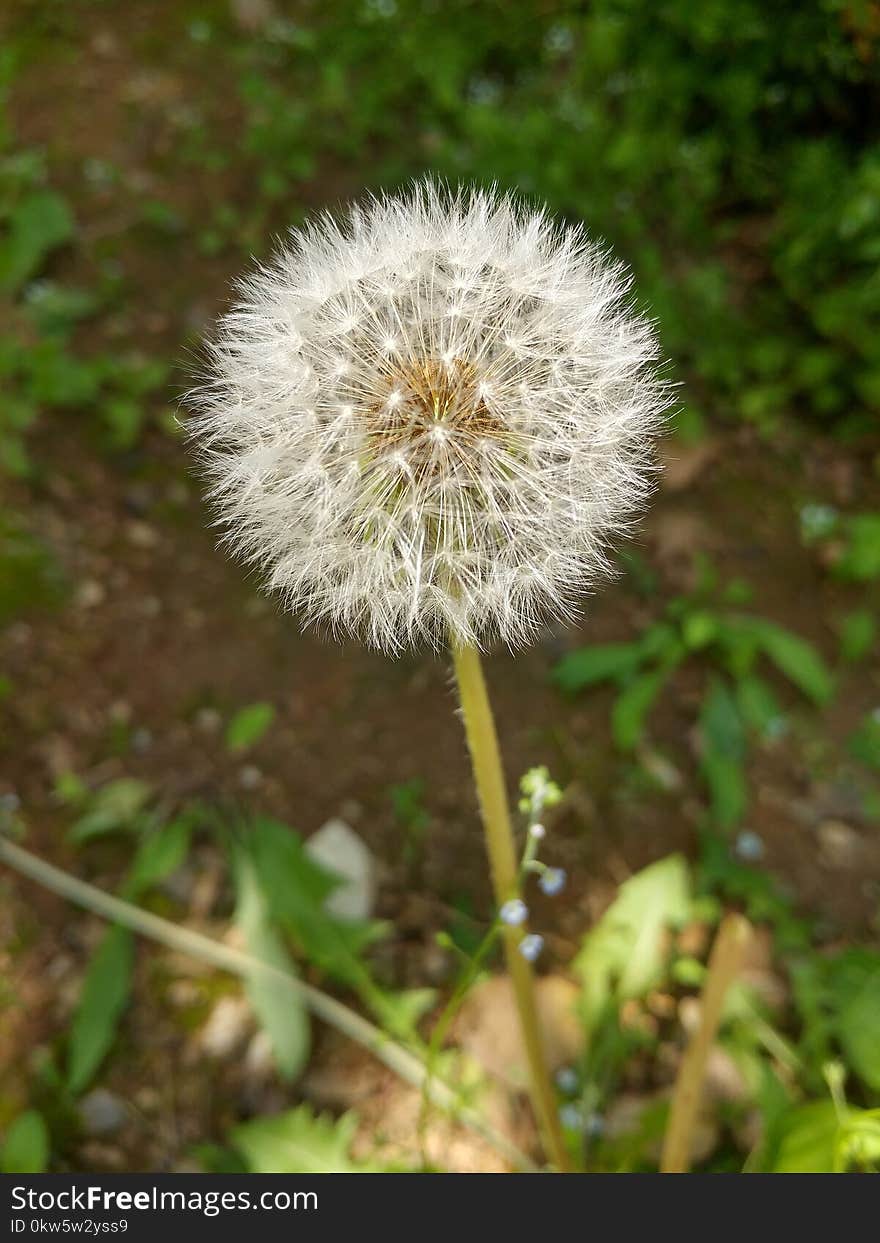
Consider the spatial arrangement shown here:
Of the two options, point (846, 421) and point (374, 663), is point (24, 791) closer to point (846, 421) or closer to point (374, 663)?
point (374, 663)

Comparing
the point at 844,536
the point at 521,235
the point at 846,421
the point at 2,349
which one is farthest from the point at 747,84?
the point at 2,349

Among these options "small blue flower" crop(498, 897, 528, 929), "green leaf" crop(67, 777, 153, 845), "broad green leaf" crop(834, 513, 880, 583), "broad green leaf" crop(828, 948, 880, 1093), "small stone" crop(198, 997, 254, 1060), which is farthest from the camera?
"broad green leaf" crop(834, 513, 880, 583)

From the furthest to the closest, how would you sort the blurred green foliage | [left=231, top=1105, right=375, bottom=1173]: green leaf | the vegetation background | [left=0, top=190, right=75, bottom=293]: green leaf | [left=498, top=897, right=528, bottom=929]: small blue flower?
[left=0, top=190, right=75, bottom=293]: green leaf < the blurred green foliage < the vegetation background < [left=231, top=1105, right=375, bottom=1173]: green leaf < [left=498, top=897, right=528, bottom=929]: small blue flower

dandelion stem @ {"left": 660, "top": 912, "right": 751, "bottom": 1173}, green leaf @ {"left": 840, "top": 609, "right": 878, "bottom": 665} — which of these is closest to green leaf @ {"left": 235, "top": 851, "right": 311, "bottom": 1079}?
dandelion stem @ {"left": 660, "top": 912, "right": 751, "bottom": 1173}

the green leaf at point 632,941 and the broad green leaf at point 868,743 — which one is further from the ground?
the broad green leaf at point 868,743

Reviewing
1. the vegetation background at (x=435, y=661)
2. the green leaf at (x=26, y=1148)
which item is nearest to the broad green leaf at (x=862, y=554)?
the vegetation background at (x=435, y=661)

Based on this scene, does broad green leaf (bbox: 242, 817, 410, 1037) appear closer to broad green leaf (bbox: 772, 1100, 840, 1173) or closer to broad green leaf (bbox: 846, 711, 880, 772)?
broad green leaf (bbox: 772, 1100, 840, 1173)

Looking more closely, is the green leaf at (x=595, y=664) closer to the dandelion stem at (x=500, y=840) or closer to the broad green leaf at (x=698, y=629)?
the broad green leaf at (x=698, y=629)
